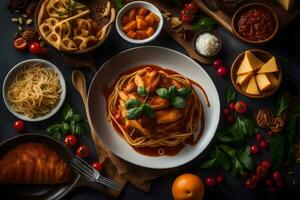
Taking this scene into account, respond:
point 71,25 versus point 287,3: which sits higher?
point 287,3

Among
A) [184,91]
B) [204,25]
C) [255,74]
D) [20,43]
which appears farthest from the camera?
[20,43]

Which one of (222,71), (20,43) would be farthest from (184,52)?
(20,43)

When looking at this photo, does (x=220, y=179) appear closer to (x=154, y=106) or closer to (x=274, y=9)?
(x=154, y=106)

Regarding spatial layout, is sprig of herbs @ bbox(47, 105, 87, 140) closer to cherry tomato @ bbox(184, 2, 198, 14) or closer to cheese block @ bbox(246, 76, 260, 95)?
cherry tomato @ bbox(184, 2, 198, 14)

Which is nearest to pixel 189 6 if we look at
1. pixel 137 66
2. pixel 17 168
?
pixel 137 66

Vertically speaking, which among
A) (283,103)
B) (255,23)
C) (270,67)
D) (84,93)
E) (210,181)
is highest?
(255,23)

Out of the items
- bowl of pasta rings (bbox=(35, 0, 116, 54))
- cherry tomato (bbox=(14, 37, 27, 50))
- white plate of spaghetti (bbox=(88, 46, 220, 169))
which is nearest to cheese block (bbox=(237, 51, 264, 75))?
white plate of spaghetti (bbox=(88, 46, 220, 169))

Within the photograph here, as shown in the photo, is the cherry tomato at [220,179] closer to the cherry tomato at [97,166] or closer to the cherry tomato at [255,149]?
the cherry tomato at [255,149]
